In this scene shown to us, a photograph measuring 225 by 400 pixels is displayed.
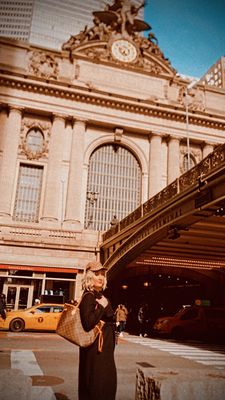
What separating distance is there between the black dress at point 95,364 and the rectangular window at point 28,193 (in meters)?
24.3

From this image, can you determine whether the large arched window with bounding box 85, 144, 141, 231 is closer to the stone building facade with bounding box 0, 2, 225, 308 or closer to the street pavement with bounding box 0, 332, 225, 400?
the stone building facade with bounding box 0, 2, 225, 308

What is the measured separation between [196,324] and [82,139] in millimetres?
17563

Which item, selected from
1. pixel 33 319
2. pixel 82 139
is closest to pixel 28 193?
pixel 82 139

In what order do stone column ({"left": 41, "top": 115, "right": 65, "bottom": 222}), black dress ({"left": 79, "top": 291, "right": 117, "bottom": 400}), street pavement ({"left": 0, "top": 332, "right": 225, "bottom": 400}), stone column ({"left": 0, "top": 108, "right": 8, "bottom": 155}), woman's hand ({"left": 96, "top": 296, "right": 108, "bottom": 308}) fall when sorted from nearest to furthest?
1. black dress ({"left": 79, "top": 291, "right": 117, "bottom": 400})
2. woman's hand ({"left": 96, "top": 296, "right": 108, "bottom": 308})
3. street pavement ({"left": 0, "top": 332, "right": 225, "bottom": 400})
4. stone column ({"left": 41, "top": 115, "right": 65, "bottom": 222})
5. stone column ({"left": 0, "top": 108, "right": 8, "bottom": 155})

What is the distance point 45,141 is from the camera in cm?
2911

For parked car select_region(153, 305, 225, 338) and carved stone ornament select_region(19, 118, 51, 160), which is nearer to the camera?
parked car select_region(153, 305, 225, 338)

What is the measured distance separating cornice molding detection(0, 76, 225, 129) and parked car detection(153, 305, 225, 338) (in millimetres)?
18793

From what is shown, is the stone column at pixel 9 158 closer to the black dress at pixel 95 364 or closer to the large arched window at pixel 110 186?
the large arched window at pixel 110 186

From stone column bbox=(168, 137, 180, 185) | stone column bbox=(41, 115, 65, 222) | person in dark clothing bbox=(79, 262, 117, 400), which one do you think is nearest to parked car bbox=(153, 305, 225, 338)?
stone column bbox=(41, 115, 65, 222)

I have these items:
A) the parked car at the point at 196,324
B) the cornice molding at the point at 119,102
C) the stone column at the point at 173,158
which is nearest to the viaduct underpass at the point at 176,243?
the parked car at the point at 196,324

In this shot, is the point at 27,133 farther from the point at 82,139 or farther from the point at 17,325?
the point at 17,325

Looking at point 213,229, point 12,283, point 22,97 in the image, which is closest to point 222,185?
point 213,229

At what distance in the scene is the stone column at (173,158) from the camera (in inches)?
1215

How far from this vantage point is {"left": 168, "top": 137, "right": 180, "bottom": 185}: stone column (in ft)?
101
